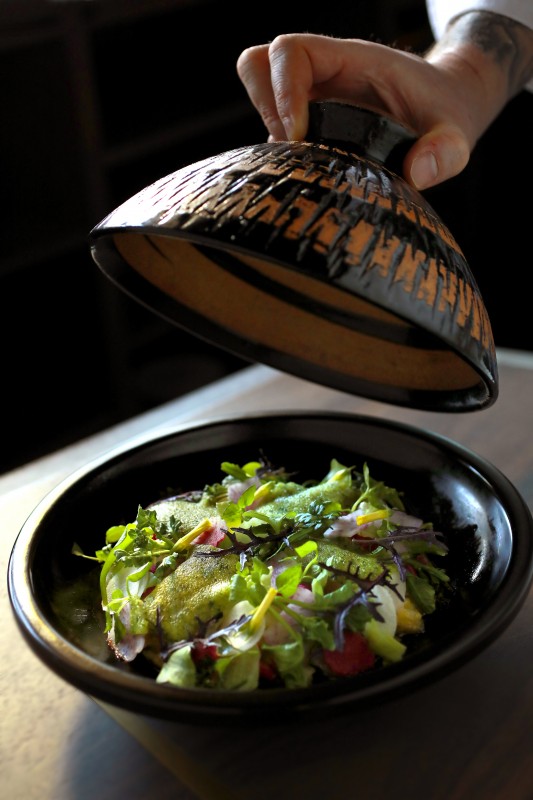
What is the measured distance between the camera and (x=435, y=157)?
979mm

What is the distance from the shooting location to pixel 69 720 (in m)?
0.91

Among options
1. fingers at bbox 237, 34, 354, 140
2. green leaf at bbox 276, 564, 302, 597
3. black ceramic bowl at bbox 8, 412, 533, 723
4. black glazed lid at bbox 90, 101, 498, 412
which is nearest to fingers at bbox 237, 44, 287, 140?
fingers at bbox 237, 34, 354, 140

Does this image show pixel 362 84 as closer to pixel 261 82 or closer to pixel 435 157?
pixel 261 82

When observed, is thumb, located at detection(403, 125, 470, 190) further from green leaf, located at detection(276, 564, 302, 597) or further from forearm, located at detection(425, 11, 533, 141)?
green leaf, located at detection(276, 564, 302, 597)

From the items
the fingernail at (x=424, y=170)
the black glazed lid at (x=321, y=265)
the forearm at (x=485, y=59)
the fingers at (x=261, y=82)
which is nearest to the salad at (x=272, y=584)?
the black glazed lid at (x=321, y=265)

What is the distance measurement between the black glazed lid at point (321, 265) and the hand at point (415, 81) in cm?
7

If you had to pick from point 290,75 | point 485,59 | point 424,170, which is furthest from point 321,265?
point 485,59

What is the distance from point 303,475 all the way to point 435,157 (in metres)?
0.50

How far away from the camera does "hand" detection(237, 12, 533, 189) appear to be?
100 cm

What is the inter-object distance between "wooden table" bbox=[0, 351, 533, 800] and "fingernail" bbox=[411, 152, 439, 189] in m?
0.51

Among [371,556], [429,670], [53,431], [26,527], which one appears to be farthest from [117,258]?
[53,431]

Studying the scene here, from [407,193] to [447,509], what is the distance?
0.43 meters

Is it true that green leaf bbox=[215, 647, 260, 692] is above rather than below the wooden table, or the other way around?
above

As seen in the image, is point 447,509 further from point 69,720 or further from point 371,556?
point 69,720
